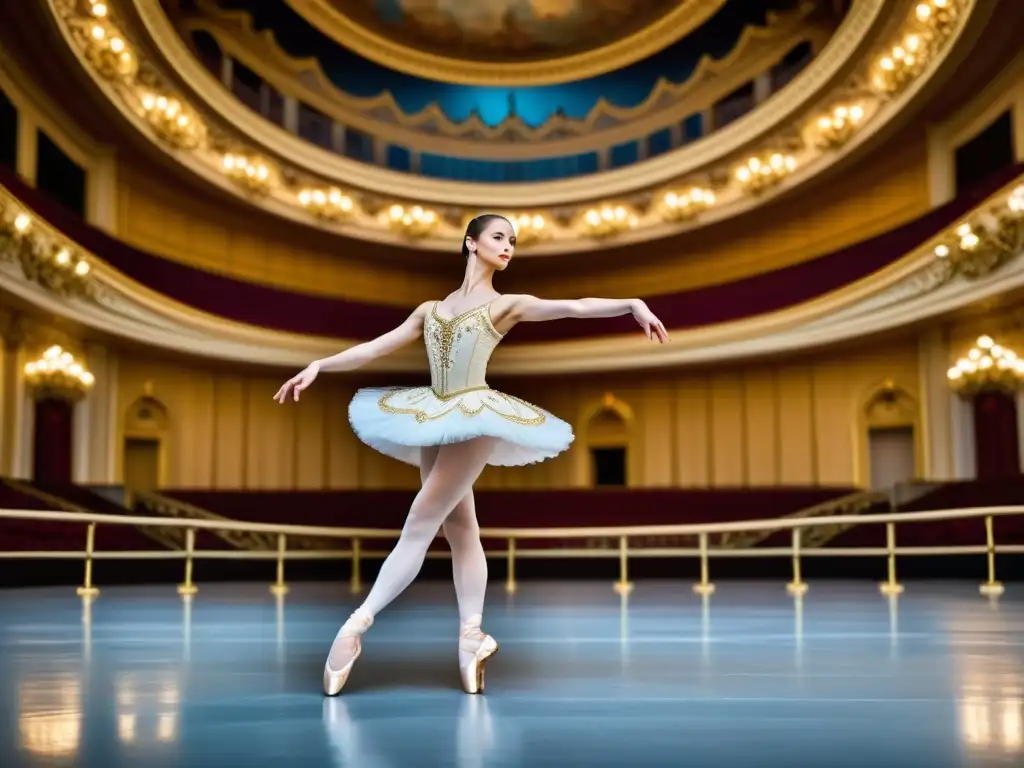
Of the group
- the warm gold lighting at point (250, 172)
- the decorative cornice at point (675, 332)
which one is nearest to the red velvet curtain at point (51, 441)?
the decorative cornice at point (675, 332)

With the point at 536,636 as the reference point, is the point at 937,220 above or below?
above

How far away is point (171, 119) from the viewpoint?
16547 millimetres

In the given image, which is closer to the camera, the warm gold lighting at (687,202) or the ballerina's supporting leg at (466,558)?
the ballerina's supporting leg at (466,558)

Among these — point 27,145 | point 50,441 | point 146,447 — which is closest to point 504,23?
point 27,145

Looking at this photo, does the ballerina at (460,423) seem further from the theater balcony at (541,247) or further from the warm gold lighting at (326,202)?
the warm gold lighting at (326,202)

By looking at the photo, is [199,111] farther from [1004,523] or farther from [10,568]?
[1004,523]

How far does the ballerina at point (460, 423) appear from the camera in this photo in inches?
117

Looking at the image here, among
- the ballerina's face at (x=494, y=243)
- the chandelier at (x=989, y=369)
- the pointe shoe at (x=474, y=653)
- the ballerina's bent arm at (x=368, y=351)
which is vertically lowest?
the pointe shoe at (x=474, y=653)

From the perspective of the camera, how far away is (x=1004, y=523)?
10.4 m

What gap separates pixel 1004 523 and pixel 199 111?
46.7 ft

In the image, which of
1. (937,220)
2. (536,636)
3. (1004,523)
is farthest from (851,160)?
(536,636)

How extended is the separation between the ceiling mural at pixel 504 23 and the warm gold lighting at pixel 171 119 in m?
6.11

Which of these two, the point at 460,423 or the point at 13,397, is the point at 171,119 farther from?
the point at 460,423

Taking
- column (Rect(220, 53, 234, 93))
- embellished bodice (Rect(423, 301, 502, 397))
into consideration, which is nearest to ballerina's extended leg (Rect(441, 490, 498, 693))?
embellished bodice (Rect(423, 301, 502, 397))
